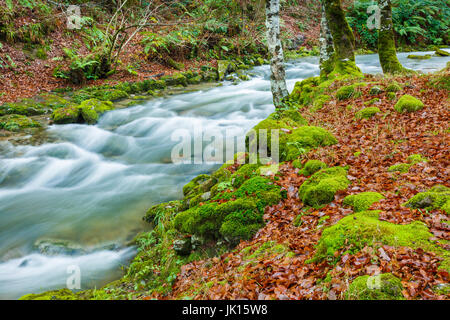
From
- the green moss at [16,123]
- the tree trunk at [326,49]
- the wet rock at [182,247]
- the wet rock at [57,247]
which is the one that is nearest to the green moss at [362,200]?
the wet rock at [182,247]

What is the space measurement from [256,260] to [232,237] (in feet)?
2.91

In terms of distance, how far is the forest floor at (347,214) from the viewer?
2.49 m

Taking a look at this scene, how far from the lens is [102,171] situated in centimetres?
885

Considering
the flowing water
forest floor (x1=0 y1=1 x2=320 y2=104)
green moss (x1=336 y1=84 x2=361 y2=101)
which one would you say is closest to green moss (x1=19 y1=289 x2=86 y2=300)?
the flowing water

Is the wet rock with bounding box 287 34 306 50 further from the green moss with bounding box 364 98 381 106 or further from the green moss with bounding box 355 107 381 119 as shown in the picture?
the green moss with bounding box 355 107 381 119

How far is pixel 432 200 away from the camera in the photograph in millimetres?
3197

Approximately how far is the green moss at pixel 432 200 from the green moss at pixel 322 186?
94 cm

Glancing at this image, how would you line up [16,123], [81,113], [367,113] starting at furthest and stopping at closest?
1. [81,113]
2. [16,123]
3. [367,113]

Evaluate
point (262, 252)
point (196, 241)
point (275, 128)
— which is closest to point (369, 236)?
point (262, 252)

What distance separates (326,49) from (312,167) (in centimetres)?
812

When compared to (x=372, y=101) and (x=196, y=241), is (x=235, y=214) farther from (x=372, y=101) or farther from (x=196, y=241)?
(x=372, y=101)

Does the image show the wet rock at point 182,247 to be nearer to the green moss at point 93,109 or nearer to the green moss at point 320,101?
the green moss at point 320,101

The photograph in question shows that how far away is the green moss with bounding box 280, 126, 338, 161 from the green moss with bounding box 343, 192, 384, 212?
1862 mm

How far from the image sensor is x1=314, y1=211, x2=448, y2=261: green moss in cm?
268
